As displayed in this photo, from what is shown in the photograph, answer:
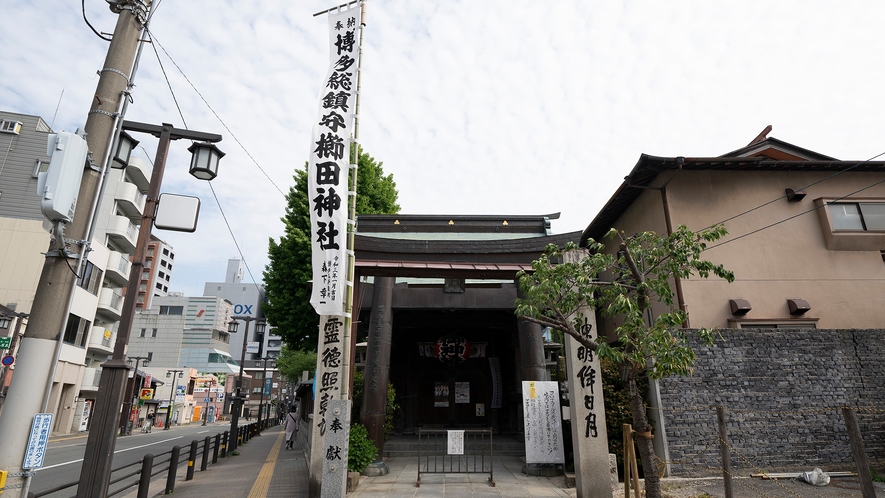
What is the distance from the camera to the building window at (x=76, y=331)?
1191 inches

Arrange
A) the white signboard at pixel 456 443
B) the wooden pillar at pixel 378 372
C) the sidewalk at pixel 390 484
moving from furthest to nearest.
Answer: the wooden pillar at pixel 378 372
the white signboard at pixel 456 443
the sidewalk at pixel 390 484

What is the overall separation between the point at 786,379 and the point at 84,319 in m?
39.9

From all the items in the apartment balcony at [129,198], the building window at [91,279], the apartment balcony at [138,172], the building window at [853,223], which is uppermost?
the apartment balcony at [138,172]

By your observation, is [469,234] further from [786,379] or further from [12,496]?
[12,496]

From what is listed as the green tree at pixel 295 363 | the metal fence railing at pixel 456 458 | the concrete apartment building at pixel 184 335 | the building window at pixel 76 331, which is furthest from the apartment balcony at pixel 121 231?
the metal fence railing at pixel 456 458

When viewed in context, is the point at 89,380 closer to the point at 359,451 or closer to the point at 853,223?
the point at 359,451

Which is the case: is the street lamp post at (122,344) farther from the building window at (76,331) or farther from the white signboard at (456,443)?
the building window at (76,331)

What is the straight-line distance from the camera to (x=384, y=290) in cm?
1423

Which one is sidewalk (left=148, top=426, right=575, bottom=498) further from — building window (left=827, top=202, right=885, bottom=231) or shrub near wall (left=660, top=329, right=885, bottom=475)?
building window (left=827, top=202, right=885, bottom=231)

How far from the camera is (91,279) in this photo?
106ft

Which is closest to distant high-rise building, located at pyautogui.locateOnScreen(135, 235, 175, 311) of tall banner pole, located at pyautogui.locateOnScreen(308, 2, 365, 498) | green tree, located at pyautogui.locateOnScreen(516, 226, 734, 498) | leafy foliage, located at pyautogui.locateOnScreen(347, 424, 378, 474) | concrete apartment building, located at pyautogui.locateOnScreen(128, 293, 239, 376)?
concrete apartment building, located at pyautogui.locateOnScreen(128, 293, 239, 376)

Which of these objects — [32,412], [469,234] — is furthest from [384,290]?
[32,412]

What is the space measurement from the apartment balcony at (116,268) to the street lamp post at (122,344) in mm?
32457

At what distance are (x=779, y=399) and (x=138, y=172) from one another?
140 feet
